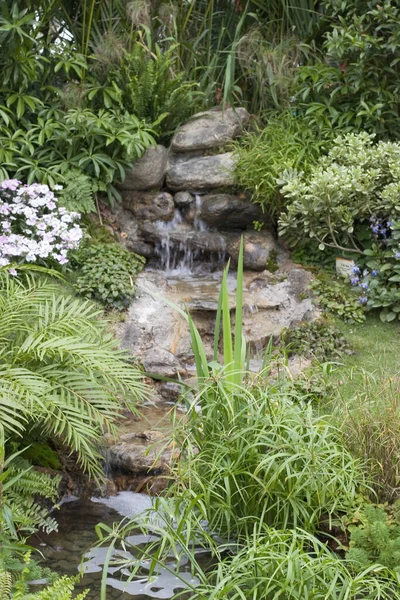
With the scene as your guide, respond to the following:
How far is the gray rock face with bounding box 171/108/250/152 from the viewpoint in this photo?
9008 mm

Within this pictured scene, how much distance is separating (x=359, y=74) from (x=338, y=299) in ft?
8.31

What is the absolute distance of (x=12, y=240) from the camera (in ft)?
24.2

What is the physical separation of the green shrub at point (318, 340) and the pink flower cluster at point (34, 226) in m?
2.21

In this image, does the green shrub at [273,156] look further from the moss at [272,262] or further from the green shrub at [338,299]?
the green shrub at [338,299]

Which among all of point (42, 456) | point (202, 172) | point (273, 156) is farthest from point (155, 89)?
point (42, 456)

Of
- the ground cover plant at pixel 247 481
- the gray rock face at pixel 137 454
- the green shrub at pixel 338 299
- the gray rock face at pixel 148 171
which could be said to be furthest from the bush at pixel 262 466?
the gray rock face at pixel 148 171

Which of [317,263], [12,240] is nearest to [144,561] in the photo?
[12,240]

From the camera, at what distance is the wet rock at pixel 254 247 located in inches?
331

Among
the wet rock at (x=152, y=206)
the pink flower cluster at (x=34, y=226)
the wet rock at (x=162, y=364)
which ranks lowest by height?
the wet rock at (x=162, y=364)

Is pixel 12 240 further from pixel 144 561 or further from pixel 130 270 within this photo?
pixel 144 561

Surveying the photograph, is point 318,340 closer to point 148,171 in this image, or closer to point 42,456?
point 42,456

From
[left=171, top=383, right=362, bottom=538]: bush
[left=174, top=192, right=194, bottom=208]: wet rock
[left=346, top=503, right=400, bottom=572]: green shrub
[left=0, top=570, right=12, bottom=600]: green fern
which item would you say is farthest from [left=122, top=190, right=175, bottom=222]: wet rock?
[left=0, top=570, right=12, bottom=600]: green fern

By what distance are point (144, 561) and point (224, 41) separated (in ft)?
23.5

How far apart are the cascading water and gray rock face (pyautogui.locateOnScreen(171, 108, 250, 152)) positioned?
2.57 feet
